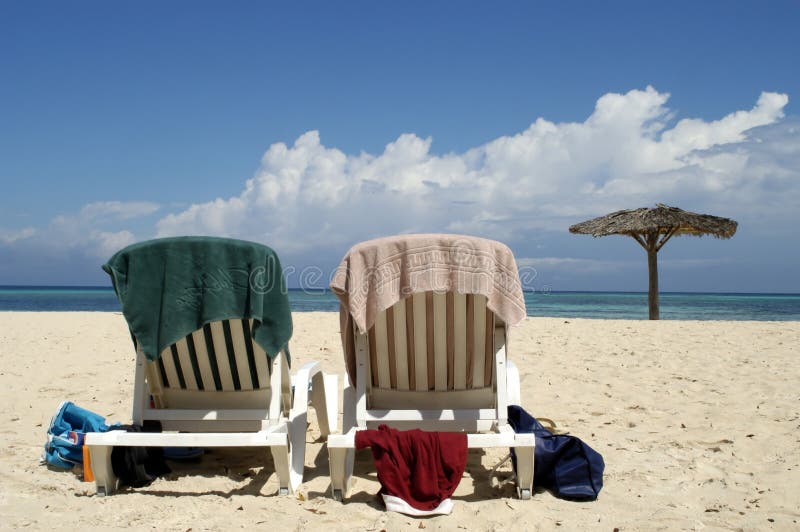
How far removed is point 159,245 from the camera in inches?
114

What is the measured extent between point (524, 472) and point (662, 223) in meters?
11.0

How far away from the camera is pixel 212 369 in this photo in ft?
10.4

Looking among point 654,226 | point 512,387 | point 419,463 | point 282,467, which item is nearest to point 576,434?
point 512,387

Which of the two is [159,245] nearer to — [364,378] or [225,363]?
[225,363]

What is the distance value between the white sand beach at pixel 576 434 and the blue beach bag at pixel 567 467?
2.4 inches

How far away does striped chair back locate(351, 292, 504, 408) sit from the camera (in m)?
3.08

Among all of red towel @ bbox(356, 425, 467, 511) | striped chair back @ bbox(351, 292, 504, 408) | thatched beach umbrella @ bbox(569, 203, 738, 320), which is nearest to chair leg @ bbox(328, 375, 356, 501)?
red towel @ bbox(356, 425, 467, 511)

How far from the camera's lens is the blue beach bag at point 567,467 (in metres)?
2.84

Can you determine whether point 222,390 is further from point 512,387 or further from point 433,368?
point 512,387

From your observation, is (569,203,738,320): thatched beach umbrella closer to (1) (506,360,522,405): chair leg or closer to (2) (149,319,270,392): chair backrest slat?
(1) (506,360,522,405): chair leg

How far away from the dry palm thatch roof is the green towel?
11008 mm

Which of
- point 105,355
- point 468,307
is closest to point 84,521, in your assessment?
point 468,307

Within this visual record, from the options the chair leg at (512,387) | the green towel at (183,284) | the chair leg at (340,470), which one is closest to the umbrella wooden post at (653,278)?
the chair leg at (512,387)

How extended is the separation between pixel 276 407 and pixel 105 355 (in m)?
5.04
